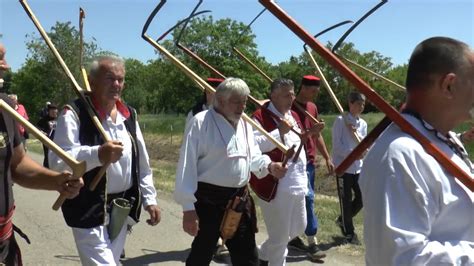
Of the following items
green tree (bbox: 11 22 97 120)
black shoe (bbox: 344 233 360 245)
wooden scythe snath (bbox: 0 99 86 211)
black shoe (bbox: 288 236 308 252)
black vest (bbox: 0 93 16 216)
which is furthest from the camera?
green tree (bbox: 11 22 97 120)

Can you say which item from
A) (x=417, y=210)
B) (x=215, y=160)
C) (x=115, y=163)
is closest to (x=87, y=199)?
(x=115, y=163)

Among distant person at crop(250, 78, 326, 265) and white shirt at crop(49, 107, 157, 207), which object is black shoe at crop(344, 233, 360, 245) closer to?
distant person at crop(250, 78, 326, 265)

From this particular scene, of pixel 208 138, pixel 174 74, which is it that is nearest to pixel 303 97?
pixel 208 138

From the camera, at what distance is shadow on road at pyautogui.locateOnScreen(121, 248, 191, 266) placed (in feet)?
20.2

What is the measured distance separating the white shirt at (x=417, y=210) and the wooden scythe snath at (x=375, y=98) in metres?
0.02

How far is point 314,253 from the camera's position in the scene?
633cm

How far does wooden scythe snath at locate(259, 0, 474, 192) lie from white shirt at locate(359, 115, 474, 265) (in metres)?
0.02

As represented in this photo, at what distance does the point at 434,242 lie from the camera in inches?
75.1

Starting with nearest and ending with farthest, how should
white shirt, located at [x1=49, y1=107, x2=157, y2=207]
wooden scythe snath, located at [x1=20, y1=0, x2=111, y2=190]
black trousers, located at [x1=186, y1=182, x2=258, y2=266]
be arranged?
wooden scythe snath, located at [x1=20, y1=0, x2=111, y2=190], white shirt, located at [x1=49, y1=107, x2=157, y2=207], black trousers, located at [x1=186, y1=182, x2=258, y2=266]

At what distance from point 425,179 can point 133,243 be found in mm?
5484

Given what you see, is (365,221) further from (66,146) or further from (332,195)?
(332,195)

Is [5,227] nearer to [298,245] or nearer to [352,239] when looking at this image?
[298,245]

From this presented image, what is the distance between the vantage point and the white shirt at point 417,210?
1887 millimetres

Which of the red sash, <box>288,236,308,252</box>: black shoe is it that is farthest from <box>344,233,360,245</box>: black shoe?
the red sash
